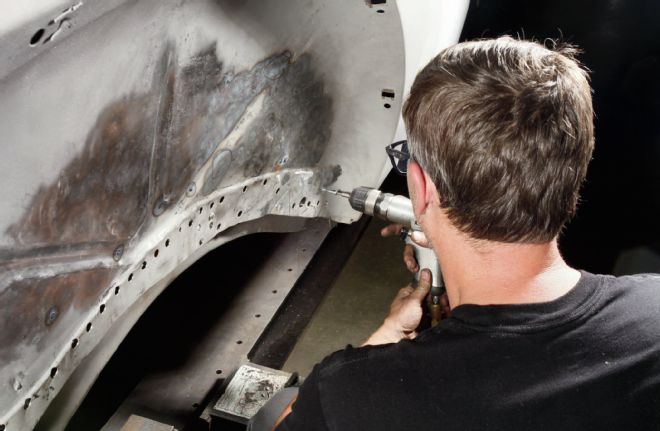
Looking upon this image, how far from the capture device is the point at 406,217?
4.66ft

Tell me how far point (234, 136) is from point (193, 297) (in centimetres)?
89

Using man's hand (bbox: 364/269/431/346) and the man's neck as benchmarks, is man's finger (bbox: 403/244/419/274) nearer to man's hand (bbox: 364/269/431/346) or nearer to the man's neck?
man's hand (bbox: 364/269/431/346)

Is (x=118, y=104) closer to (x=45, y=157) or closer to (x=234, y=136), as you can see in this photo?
(x=45, y=157)

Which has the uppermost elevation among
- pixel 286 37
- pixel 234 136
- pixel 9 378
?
pixel 286 37

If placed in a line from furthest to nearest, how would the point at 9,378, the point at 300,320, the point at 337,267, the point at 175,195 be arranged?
the point at 337,267
the point at 300,320
the point at 175,195
the point at 9,378

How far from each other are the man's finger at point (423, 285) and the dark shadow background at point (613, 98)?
3.08 ft

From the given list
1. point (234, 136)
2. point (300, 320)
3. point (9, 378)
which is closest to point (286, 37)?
point (234, 136)

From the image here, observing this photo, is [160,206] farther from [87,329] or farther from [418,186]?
[418,186]

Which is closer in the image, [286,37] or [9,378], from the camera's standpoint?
[9,378]

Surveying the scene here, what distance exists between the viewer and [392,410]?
79 centimetres

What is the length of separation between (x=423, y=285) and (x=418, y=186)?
1.53 ft

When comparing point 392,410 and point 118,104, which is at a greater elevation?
point 118,104

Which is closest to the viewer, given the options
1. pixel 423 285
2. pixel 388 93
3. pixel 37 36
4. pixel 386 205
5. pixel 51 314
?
pixel 37 36

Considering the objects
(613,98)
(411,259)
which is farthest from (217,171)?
(613,98)
